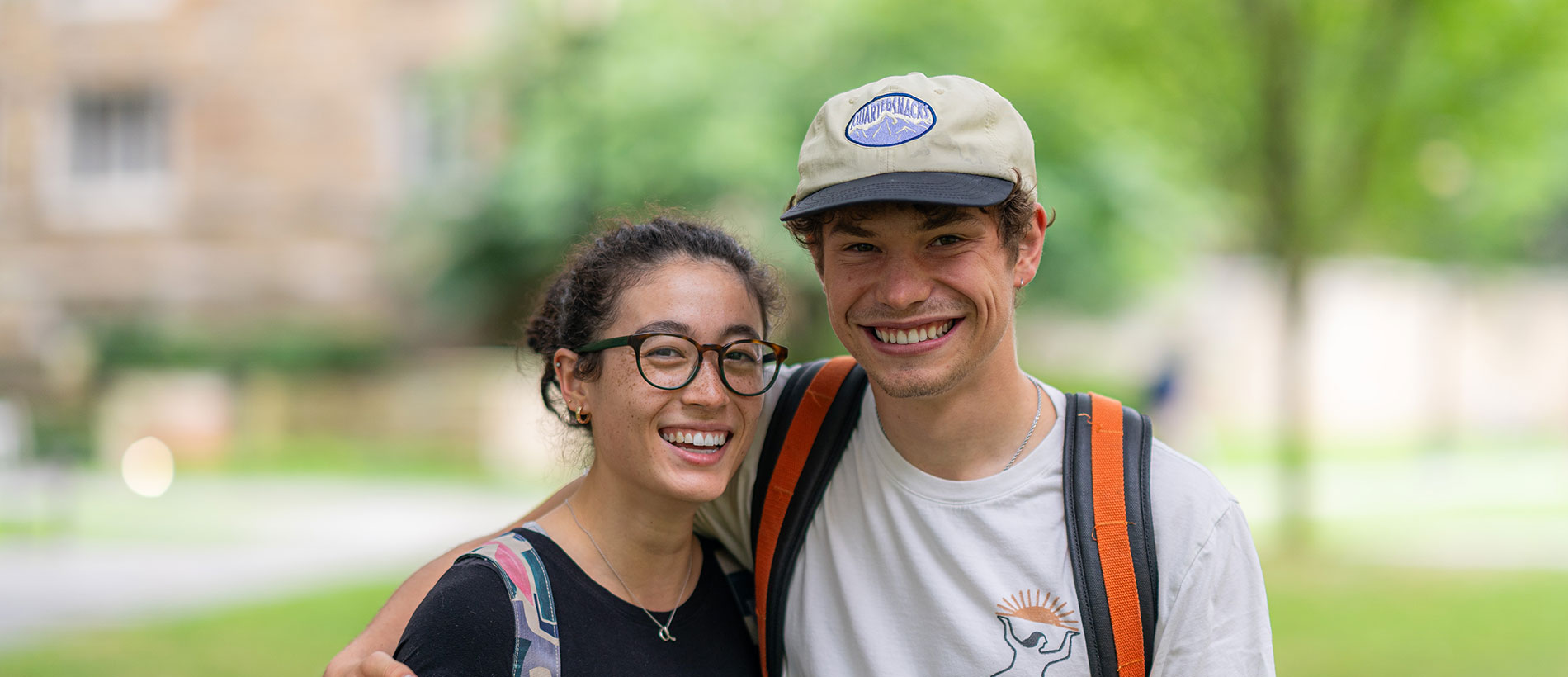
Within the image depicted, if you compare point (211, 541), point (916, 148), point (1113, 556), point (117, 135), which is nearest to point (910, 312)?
point (916, 148)

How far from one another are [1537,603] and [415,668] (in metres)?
8.68

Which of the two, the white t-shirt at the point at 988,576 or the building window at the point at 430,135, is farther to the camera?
the building window at the point at 430,135

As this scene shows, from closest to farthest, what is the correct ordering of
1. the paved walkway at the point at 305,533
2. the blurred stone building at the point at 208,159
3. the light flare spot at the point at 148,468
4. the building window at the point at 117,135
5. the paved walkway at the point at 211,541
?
the paved walkway at the point at 211,541, the paved walkway at the point at 305,533, the light flare spot at the point at 148,468, the blurred stone building at the point at 208,159, the building window at the point at 117,135

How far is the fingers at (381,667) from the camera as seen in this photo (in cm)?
223

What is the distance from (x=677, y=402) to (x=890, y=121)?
26.7 inches

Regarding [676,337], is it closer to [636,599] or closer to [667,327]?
[667,327]

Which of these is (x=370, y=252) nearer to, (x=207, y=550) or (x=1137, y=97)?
(x=207, y=550)

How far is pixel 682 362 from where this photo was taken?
8.45 ft

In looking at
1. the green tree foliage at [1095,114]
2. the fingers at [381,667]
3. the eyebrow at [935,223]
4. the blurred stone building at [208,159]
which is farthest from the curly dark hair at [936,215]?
the blurred stone building at [208,159]

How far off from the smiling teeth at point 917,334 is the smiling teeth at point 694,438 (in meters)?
0.40

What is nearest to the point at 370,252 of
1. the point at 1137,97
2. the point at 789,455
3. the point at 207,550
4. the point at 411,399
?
the point at 411,399

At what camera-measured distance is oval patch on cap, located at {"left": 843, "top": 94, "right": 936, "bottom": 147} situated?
8.00 ft

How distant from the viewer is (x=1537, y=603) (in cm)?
873

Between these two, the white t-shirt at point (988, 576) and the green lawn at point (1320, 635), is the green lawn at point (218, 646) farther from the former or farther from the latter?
the white t-shirt at point (988, 576)
